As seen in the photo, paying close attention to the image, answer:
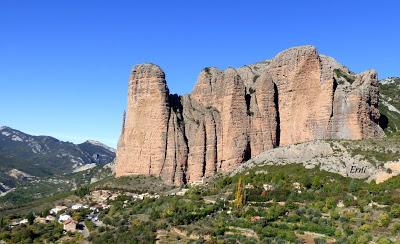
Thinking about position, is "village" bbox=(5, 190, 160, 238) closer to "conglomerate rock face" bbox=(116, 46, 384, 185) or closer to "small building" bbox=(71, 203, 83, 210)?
"small building" bbox=(71, 203, 83, 210)

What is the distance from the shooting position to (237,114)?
91812mm

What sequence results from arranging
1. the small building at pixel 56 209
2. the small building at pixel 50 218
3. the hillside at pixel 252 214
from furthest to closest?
the small building at pixel 56 209 < the small building at pixel 50 218 < the hillside at pixel 252 214

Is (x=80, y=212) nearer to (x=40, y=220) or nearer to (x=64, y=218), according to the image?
(x=64, y=218)

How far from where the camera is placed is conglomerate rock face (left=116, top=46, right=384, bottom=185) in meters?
83.8

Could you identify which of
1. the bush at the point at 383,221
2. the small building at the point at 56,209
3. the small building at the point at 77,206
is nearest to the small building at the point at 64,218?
the small building at the point at 77,206

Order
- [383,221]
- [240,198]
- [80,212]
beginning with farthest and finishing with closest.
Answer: [80,212]
[240,198]
[383,221]

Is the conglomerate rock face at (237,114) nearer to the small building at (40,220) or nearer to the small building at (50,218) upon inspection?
the small building at (50,218)

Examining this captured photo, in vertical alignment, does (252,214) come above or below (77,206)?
above

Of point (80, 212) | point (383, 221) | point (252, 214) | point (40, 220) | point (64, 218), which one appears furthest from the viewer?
point (80, 212)

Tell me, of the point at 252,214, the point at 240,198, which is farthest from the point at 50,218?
the point at 252,214

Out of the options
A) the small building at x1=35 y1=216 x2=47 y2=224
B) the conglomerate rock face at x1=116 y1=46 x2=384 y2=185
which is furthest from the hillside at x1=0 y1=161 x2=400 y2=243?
the conglomerate rock face at x1=116 y1=46 x2=384 y2=185

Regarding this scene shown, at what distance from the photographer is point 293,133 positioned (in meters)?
89.2

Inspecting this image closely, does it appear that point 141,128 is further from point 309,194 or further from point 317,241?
point 317,241

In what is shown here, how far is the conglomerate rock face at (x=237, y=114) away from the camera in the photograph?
83.8 metres
